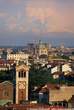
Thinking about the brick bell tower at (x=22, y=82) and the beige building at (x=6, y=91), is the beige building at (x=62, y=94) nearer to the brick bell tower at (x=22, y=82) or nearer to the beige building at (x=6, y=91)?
the brick bell tower at (x=22, y=82)

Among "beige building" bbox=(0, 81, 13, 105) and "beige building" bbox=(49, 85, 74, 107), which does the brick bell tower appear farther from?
"beige building" bbox=(49, 85, 74, 107)

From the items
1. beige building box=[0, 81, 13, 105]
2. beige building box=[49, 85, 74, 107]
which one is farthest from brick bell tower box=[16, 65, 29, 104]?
beige building box=[49, 85, 74, 107]

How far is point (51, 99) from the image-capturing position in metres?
44.5

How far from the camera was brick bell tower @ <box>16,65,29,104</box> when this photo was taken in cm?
4781

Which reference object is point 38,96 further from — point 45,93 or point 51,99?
point 51,99

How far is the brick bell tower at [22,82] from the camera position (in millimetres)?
47812

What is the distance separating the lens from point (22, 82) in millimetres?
47969

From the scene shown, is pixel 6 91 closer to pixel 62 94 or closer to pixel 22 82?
pixel 22 82

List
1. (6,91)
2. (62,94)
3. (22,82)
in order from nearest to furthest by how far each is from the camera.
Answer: (62,94) < (22,82) < (6,91)

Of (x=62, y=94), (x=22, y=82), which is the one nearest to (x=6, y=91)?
(x=22, y=82)

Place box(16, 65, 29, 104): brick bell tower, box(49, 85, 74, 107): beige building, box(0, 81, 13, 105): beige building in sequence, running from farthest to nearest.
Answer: box(0, 81, 13, 105): beige building
box(16, 65, 29, 104): brick bell tower
box(49, 85, 74, 107): beige building

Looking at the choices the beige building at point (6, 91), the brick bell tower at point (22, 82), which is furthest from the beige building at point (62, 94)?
the beige building at point (6, 91)

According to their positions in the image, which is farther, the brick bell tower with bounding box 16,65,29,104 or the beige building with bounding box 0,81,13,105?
the beige building with bounding box 0,81,13,105

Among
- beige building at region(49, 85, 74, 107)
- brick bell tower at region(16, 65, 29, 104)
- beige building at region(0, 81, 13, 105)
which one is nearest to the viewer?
beige building at region(49, 85, 74, 107)
